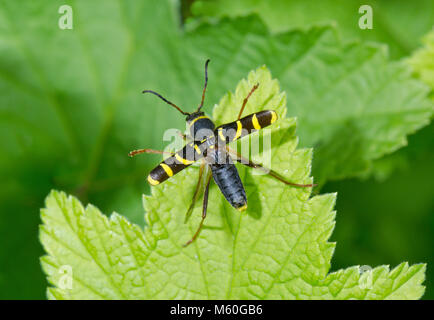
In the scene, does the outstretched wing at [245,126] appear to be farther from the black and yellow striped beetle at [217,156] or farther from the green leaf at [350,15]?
the green leaf at [350,15]

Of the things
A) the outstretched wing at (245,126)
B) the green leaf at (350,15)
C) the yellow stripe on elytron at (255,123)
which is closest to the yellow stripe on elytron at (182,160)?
the outstretched wing at (245,126)

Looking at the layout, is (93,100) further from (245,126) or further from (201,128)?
(245,126)

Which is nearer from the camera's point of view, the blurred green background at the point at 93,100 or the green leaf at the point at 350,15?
the blurred green background at the point at 93,100

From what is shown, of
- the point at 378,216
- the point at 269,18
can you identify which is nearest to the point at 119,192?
the point at 269,18

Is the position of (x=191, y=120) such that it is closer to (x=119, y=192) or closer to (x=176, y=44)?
(x=176, y=44)

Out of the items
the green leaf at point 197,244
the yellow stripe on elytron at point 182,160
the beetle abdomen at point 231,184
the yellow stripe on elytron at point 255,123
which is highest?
the yellow stripe on elytron at point 255,123
